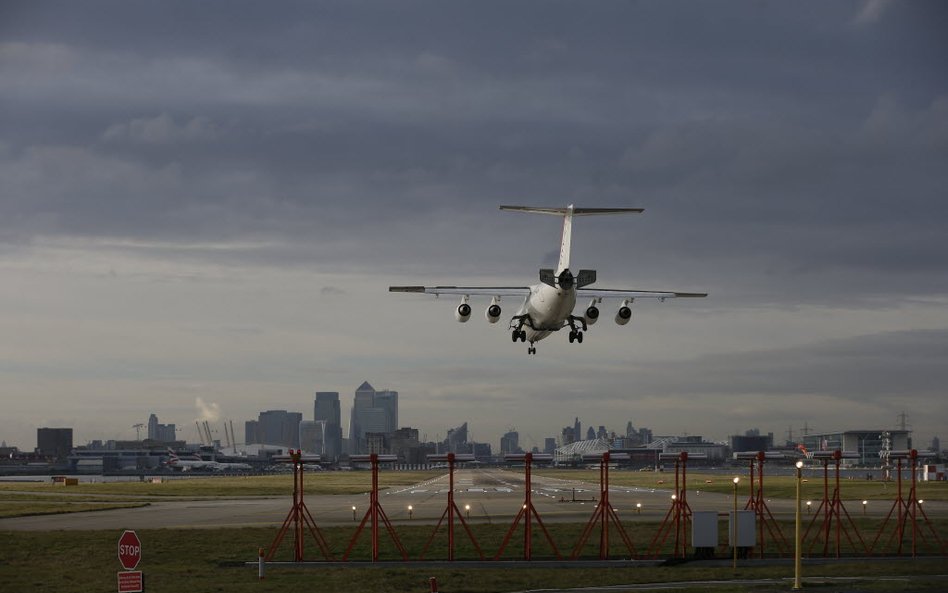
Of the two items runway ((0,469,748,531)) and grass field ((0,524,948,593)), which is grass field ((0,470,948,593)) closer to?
grass field ((0,524,948,593))

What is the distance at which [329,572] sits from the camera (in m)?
51.4

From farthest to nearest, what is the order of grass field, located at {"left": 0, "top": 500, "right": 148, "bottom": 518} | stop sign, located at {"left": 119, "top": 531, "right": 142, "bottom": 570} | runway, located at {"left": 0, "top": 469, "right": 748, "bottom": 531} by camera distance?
grass field, located at {"left": 0, "top": 500, "right": 148, "bottom": 518} < runway, located at {"left": 0, "top": 469, "right": 748, "bottom": 531} < stop sign, located at {"left": 119, "top": 531, "right": 142, "bottom": 570}

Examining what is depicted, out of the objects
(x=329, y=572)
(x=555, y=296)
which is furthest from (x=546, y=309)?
(x=329, y=572)

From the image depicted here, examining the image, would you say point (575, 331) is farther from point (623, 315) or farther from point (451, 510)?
point (451, 510)

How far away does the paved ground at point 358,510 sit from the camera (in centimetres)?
8169

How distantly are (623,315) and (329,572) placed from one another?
26.5 metres

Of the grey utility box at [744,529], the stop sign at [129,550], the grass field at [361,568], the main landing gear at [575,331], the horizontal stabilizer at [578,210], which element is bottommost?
the grass field at [361,568]

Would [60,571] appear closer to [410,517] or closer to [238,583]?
[238,583]

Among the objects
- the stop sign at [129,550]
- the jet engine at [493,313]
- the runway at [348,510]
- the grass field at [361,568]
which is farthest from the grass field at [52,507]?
the stop sign at [129,550]

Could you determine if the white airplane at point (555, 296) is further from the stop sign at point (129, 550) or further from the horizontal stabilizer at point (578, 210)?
the stop sign at point (129, 550)

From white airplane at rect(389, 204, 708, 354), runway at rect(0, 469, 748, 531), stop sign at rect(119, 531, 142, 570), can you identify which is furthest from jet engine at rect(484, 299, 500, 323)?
stop sign at rect(119, 531, 142, 570)

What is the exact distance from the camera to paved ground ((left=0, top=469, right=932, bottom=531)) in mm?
81688

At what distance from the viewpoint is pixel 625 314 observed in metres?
68.3

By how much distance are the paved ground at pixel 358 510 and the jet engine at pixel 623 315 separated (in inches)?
741
